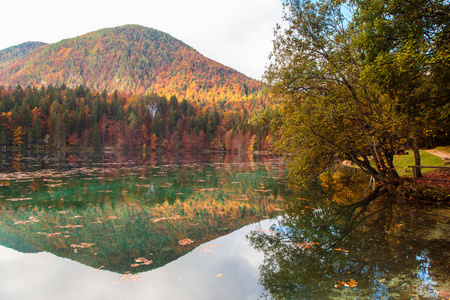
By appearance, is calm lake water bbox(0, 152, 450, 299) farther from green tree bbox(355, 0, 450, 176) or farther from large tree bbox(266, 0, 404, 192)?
green tree bbox(355, 0, 450, 176)

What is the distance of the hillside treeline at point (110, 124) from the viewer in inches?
3617

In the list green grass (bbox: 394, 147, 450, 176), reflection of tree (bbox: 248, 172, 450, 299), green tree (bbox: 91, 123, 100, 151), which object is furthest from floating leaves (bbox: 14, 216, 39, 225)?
green tree (bbox: 91, 123, 100, 151)

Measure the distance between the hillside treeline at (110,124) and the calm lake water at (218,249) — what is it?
283 ft

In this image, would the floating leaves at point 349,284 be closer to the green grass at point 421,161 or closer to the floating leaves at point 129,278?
the floating leaves at point 129,278

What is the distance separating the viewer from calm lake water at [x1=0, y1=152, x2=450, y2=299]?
6359 millimetres

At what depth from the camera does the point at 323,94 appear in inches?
663

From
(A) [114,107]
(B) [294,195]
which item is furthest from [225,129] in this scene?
(B) [294,195]

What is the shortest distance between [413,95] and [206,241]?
931 cm

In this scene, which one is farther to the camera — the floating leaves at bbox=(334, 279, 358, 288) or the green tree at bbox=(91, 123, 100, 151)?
the green tree at bbox=(91, 123, 100, 151)

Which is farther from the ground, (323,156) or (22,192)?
(323,156)

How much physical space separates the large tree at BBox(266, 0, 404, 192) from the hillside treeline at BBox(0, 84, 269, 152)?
82.2 metres

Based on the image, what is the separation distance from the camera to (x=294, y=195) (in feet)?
60.0

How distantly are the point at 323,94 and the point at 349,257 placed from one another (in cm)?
1142

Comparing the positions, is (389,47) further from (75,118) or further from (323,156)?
(75,118)
